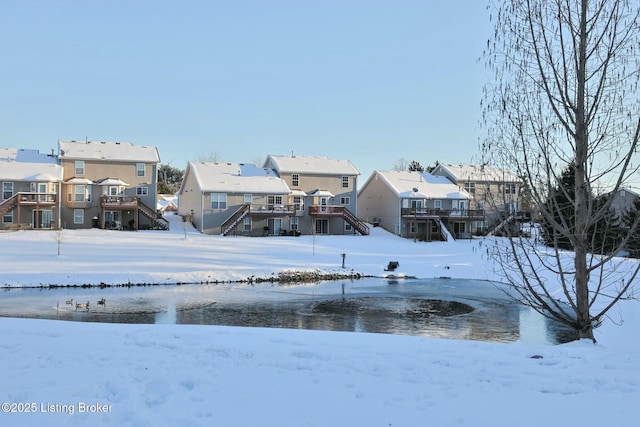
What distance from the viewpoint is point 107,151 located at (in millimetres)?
45375

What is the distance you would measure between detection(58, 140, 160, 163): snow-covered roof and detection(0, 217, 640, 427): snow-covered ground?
35572 millimetres

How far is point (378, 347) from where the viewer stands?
31.3 ft

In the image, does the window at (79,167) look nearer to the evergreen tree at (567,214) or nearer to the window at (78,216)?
the window at (78,216)

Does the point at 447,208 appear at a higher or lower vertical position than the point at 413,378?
higher

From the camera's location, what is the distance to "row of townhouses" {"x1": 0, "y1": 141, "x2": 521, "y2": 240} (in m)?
41.3

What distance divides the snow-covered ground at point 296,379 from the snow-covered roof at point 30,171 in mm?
33008

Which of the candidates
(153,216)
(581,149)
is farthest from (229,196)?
(581,149)

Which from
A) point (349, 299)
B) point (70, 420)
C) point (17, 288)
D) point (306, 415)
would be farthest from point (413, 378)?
point (17, 288)

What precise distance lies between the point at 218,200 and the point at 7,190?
16323 millimetres

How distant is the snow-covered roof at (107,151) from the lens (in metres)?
43.8

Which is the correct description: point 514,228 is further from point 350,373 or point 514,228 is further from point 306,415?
point 306,415

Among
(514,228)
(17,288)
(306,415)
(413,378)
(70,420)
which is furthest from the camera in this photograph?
(17,288)

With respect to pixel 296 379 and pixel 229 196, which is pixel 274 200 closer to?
pixel 229 196

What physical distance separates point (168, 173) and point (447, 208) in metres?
52.1
